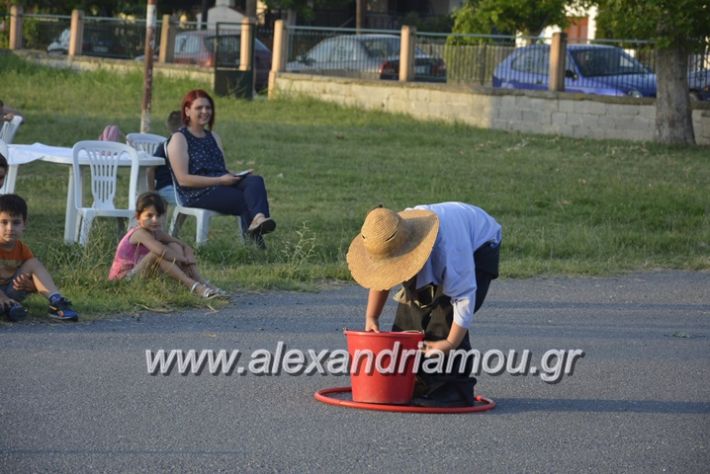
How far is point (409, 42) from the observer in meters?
29.2

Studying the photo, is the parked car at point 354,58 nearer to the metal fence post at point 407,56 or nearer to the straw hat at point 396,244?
the metal fence post at point 407,56

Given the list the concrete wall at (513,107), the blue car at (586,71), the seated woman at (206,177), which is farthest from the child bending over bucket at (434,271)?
the blue car at (586,71)

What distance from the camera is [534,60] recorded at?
1065 inches

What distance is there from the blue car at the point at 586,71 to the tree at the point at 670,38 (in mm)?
1828

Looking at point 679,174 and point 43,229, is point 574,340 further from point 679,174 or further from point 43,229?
point 679,174

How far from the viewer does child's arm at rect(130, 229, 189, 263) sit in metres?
9.37

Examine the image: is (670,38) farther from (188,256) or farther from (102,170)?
(188,256)

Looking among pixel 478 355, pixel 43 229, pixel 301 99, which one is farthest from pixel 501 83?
pixel 478 355

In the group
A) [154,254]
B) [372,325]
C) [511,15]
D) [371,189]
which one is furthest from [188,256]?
[511,15]

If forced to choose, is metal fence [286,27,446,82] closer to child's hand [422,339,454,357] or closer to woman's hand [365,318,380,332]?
woman's hand [365,318,380,332]

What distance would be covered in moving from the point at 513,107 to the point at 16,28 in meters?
18.4

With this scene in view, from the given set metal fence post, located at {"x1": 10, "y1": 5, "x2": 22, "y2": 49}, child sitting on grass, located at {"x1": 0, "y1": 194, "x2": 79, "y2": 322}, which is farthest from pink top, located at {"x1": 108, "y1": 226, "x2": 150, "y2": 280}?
metal fence post, located at {"x1": 10, "y1": 5, "x2": 22, "y2": 49}

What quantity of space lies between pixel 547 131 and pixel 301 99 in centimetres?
651

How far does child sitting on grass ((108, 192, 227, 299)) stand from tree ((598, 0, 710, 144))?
13941mm
